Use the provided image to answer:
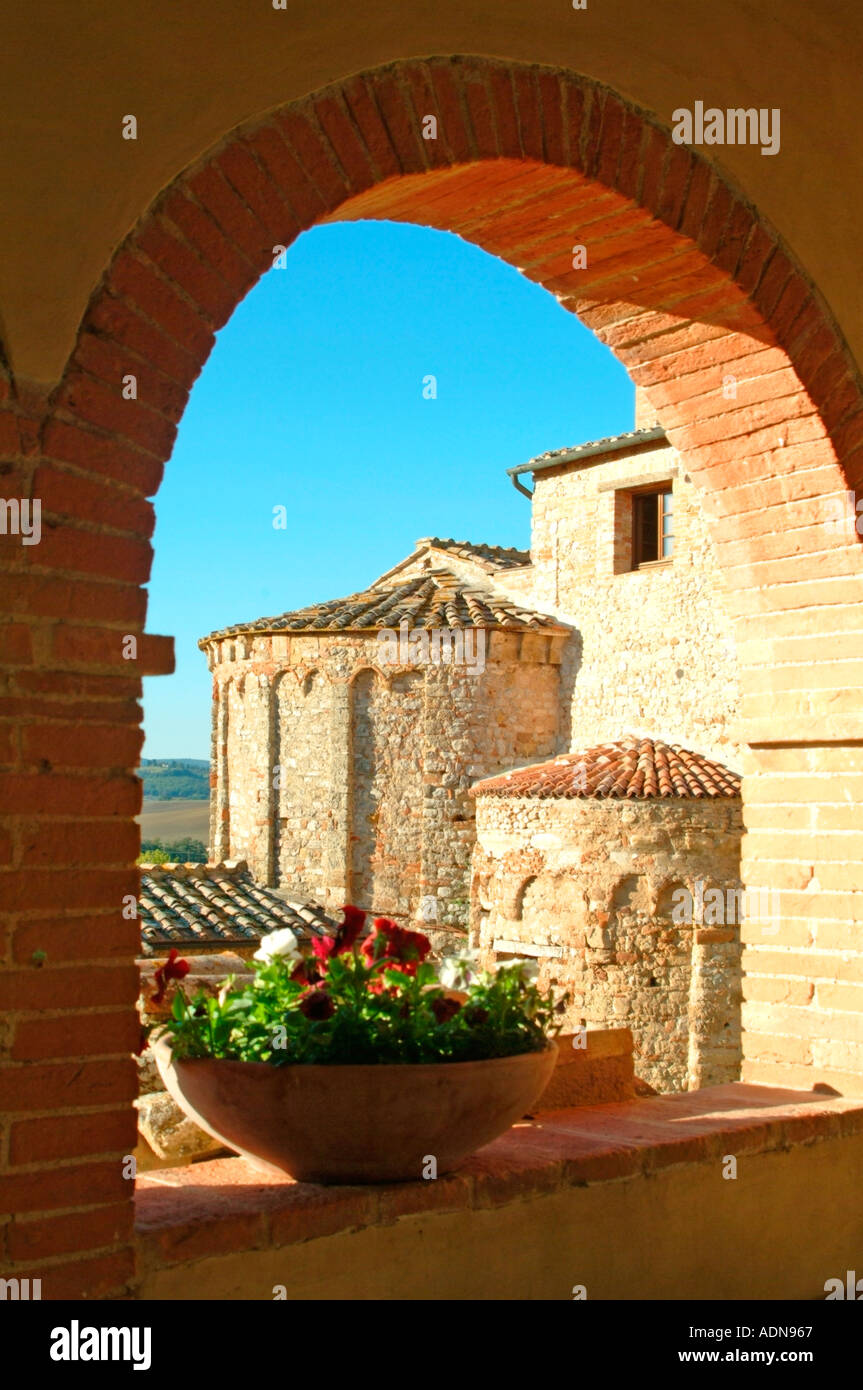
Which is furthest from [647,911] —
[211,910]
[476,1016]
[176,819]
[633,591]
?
[176,819]

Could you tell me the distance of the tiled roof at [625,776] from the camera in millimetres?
13578

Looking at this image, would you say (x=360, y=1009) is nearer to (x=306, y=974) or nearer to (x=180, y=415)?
(x=306, y=974)

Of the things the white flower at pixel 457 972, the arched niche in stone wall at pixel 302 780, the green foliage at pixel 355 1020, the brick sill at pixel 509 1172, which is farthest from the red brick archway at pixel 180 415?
the arched niche in stone wall at pixel 302 780

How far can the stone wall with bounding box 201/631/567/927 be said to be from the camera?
57.0 ft

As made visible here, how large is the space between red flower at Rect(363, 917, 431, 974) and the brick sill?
414 millimetres

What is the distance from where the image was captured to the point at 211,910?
16875 millimetres

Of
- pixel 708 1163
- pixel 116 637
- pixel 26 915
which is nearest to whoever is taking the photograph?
pixel 26 915

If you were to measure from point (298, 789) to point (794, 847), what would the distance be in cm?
1490

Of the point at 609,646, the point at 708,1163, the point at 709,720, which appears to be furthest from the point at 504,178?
the point at 609,646

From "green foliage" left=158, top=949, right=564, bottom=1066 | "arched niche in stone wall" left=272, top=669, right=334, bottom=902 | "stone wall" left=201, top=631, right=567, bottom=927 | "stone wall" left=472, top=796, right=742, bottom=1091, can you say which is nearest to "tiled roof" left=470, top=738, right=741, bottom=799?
"stone wall" left=472, top=796, right=742, bottom=1091

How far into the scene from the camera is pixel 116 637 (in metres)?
2.36

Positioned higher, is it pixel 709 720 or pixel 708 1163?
pixel 709 720

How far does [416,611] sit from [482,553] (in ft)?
7.57
